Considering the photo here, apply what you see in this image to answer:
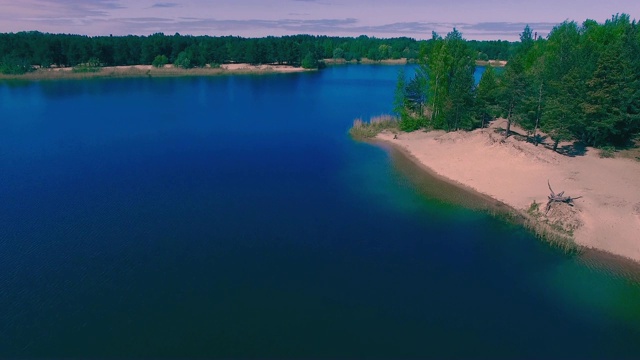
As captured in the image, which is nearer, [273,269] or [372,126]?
[273,269]

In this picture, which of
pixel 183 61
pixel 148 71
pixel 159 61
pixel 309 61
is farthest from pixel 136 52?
pixel 309 61

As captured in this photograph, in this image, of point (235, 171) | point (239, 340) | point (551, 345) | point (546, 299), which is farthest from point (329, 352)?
point (235, 171)

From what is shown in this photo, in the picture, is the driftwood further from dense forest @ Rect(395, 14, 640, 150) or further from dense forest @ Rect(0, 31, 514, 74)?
dense forest @ Rect(0, 31, 514, 74)

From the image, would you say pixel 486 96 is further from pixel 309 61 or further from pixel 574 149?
pixel 309 61

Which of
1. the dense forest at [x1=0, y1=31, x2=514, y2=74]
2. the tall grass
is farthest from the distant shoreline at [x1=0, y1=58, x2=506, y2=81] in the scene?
the tall grass

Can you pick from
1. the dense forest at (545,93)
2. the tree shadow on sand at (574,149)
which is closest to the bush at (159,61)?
the dense forest at (545,93)

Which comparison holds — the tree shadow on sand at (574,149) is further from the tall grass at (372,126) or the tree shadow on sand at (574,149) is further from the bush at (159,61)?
the bush at (159,61)

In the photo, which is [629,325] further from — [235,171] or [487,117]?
[487,117]
